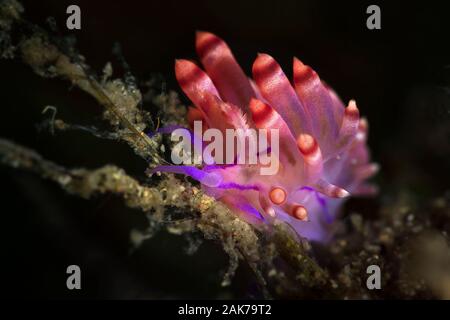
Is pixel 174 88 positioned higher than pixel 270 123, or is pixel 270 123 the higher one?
pixel 174 88

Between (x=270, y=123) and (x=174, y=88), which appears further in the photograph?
(x=174, y=88)

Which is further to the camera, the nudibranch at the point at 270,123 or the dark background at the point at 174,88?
the dark background at the point at 174,88

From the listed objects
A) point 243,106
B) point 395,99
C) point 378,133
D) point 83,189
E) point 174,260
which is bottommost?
point 174,260

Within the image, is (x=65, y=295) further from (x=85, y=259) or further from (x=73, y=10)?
(x=73, y=10)

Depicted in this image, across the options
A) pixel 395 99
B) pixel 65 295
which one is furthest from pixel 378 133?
pixel 65 295
